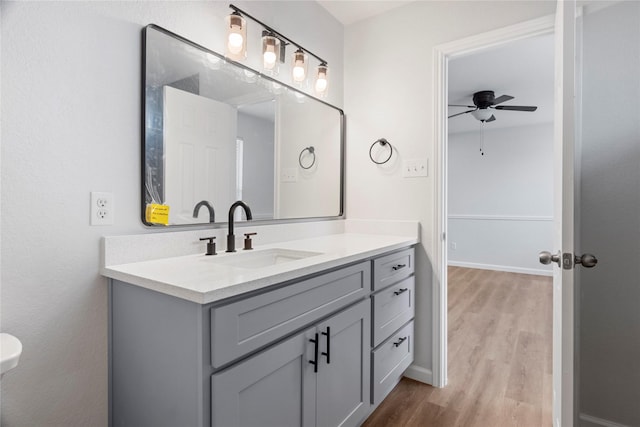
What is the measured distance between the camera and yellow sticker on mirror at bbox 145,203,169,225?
1.30m

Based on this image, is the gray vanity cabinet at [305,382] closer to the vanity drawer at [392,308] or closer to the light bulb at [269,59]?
the vanity drawer at [392,308]

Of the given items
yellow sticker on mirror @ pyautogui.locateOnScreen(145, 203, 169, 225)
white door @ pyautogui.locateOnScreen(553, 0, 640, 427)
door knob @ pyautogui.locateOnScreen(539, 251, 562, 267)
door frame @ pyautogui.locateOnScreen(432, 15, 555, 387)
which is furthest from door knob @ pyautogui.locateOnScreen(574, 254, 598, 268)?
yellow sticker on mirror @ pyautogui.locateOnScreen(145, 203, 169, 225)

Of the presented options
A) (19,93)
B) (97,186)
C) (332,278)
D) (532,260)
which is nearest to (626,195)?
(332,278)

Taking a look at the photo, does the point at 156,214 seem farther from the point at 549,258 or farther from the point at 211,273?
the point at 549,258

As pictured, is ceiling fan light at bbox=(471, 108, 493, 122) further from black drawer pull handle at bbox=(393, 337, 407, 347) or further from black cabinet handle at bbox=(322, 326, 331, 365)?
black cabinet handle at bbox=(322, 326, 331, 365)

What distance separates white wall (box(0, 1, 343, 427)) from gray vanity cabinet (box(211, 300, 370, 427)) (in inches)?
22.9

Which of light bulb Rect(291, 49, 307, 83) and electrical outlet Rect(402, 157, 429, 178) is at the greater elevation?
light bulb Rect(291, 49, 307, 83)

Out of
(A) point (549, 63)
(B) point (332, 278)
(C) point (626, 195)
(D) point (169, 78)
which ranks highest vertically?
(A) point (549, 63)

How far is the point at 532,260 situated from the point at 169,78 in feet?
17.8

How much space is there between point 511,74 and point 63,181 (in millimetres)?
3588

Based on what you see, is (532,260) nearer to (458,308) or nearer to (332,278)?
(458,308)

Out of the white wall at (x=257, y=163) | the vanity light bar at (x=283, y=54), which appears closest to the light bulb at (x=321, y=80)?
the vanity light bar at (x=283, y=54)

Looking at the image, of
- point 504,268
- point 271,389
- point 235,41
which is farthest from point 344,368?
point 504,268

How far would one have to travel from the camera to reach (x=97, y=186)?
3.86ft
